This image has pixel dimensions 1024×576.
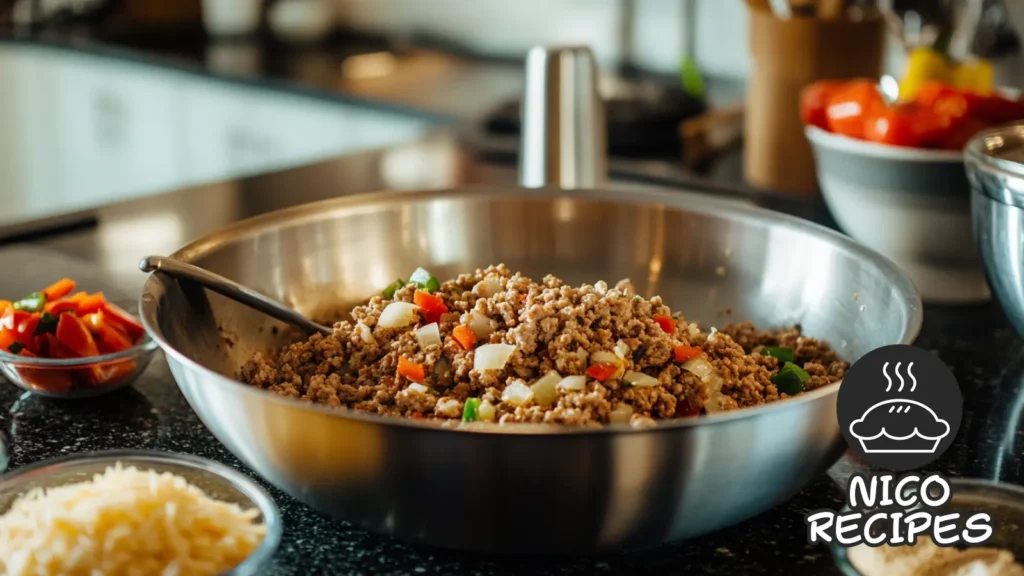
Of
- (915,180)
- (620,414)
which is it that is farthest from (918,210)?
(620,414)

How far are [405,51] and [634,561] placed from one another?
119 inches

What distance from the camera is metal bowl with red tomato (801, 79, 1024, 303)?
1352 mm

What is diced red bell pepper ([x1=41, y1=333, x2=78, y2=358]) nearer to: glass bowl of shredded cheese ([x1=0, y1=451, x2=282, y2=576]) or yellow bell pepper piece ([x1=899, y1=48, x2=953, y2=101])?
glass bowl of shredded cheese ([x1=0, y1=451, x2=282, y2=576])

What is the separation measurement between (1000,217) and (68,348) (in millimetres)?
892

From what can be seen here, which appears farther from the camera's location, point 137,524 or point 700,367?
point 700,367

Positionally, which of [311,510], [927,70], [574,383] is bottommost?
[311,510]

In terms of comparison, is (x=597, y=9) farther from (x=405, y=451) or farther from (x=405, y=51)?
(x=405, y=451)

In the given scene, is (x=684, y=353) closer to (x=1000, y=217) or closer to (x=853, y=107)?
(x=1000, y=217)

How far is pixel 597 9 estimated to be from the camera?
3.36 metres

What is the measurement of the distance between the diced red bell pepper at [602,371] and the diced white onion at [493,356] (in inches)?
2.6

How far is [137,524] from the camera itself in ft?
2.38

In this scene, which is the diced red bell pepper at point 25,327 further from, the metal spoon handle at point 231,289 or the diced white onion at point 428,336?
the diced white onion at point 428,336

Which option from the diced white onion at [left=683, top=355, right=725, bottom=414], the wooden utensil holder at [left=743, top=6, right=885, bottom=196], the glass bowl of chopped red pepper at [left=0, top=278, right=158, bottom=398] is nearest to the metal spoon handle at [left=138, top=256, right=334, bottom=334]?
the glass bowl of chopped red pepper at [left=0, top=278, right=158, bottom=398]

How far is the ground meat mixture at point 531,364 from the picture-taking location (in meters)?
0.88
